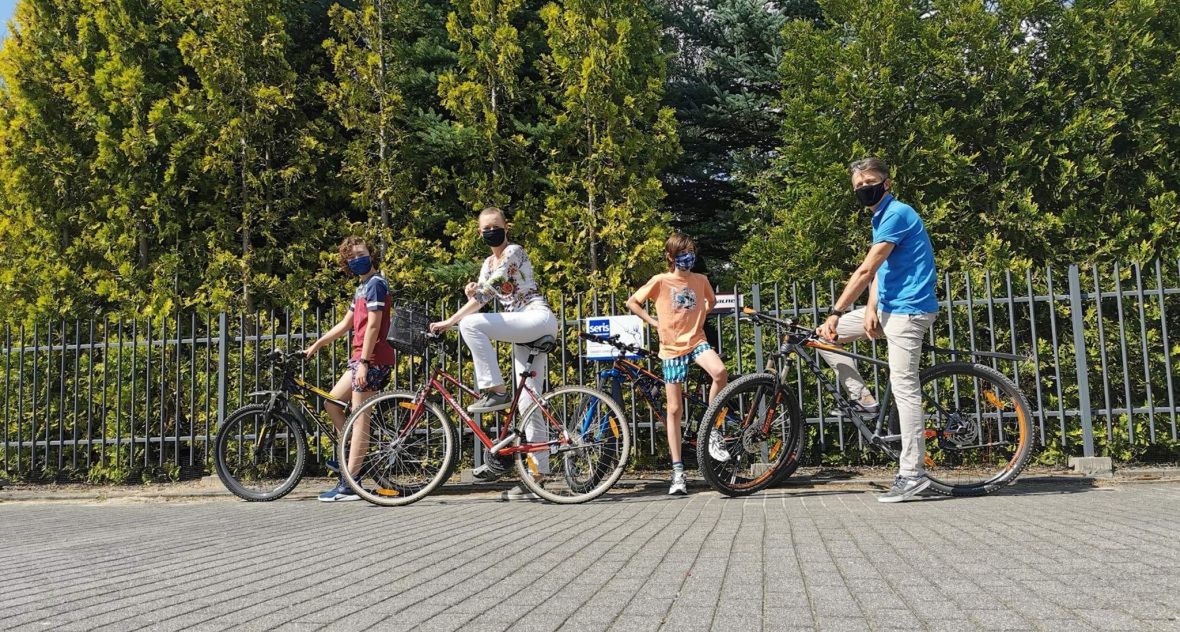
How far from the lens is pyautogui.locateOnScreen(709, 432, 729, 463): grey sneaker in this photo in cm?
555

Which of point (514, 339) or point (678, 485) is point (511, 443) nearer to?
point (514, 339)

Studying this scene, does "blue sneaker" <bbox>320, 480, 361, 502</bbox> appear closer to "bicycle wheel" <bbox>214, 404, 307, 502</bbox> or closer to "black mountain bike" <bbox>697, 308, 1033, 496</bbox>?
"bicycle wheel" <bbox>214, 404, 307, 502</bbox>

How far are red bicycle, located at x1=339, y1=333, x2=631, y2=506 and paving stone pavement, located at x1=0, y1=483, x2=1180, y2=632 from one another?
1.58ft

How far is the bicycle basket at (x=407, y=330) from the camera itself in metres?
5.99

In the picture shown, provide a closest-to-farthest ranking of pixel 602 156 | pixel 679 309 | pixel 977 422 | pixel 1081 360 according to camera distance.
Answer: pixel 977 422, pixel 679 309, pixel 1081 360, pixel 602 156

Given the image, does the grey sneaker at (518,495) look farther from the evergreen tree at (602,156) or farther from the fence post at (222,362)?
the evergreen tree at (602,156)

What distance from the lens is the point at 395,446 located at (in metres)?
6.02

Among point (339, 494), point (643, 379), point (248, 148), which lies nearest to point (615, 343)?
point (643, 379)

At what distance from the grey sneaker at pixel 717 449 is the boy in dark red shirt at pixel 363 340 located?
8.08 feet

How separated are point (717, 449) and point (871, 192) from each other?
193 centimetres

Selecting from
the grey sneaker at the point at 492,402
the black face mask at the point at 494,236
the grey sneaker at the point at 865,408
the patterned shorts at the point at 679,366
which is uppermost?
the black face mask at the point at 494,236

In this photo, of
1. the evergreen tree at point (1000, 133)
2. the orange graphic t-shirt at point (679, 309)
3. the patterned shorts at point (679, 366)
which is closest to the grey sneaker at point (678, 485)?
the patterned shorts at point (679, 366)

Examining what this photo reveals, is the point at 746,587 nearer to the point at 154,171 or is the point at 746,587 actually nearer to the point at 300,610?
the point at 300,610

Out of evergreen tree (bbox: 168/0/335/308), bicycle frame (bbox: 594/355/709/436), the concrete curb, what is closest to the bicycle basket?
bicycle frame (bbox: 594/355/709/436)
